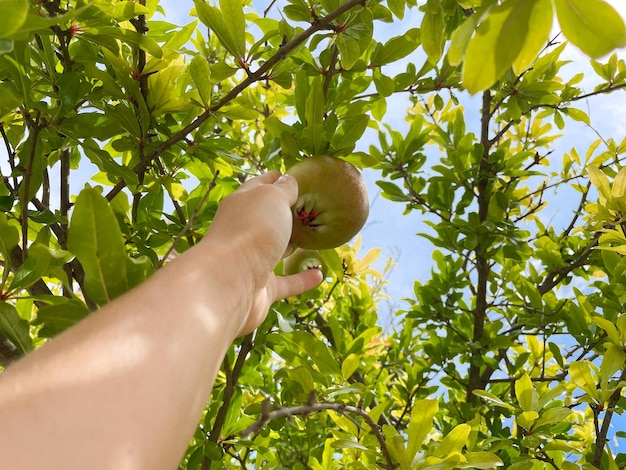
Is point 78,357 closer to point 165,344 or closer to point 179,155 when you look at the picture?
point 165,344

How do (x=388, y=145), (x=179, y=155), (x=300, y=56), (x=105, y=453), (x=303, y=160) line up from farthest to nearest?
(x=388, y=145), (x=179, y=155), (x=300, y=56), (x=303, y=160), (x=105, y=453)

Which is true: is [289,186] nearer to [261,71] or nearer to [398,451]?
[261,71]

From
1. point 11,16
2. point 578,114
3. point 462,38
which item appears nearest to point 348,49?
point 462,38

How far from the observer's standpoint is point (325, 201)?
0.94 metres

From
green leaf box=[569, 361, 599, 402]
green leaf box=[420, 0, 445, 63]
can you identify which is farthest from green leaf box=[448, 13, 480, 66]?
green leaf box=[569, 361, 599, 402]

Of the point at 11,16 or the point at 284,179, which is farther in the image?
the point at 284,179

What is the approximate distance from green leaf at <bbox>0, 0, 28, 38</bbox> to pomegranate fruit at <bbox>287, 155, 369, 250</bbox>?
0.54 metres

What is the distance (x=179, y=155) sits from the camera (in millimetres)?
1248

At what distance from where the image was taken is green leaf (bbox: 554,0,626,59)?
1.47 ft

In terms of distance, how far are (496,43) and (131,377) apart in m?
0.43

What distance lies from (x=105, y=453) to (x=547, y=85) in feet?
4.70

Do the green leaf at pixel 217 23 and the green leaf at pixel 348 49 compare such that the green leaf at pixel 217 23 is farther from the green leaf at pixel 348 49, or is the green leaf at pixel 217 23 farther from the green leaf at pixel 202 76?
the green leaf at pixel 348 49

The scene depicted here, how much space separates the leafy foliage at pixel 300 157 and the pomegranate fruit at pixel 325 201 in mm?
86

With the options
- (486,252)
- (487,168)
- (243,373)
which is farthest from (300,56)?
(486,252)
